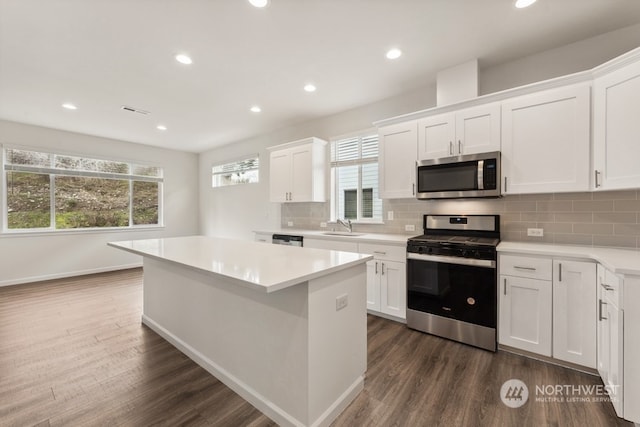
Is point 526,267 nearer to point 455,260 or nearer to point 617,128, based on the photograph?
point 455,260

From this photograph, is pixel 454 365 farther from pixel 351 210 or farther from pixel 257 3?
pixel 257 3

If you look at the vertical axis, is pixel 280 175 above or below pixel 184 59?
A: below

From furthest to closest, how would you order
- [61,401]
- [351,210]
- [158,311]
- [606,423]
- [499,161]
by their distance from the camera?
1. [351,210]
2. [158,311]
3. [499,161]
4. [61,401]
5. [606,423]

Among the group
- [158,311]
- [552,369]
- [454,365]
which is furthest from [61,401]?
[552,369]

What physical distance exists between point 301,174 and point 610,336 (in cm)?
362

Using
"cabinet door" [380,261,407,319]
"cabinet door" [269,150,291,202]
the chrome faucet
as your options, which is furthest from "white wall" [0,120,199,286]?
"cabinet door" [380,261,407,319]

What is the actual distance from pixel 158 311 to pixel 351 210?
Answer: 109 inches

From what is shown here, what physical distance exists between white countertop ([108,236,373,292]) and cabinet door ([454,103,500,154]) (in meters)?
1.70

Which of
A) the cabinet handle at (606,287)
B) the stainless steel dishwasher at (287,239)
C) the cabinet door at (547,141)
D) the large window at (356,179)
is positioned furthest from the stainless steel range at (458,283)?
the stainless steel dishwasher at (287,239)

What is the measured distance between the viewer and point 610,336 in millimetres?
1703

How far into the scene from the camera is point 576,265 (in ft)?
6.71

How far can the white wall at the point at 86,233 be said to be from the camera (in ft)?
15.0

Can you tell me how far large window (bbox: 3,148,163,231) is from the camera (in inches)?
183

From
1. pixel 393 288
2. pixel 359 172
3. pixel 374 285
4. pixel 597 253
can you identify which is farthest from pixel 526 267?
pixel 359 172
